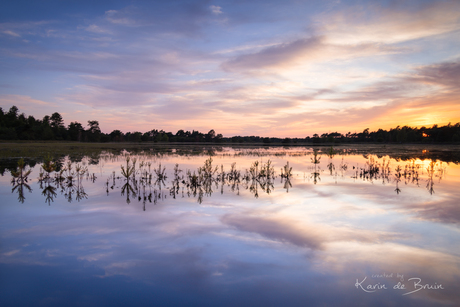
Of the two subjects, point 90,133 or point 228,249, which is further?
point 90,133

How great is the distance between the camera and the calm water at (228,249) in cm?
441

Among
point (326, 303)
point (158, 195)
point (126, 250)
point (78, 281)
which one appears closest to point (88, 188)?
point (158, 195)

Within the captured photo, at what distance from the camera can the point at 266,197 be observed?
1098cm

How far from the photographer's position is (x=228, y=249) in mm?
5996

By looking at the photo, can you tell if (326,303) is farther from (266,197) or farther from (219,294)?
(266,197)

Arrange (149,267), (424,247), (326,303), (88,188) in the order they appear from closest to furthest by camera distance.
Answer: (326,303), (149,267), (424,247), (88,188)

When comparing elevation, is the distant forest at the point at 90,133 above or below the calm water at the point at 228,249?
above

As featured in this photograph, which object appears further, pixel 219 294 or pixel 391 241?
pixel 391 241

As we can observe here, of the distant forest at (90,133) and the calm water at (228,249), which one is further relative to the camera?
the distant forest at (90,133)

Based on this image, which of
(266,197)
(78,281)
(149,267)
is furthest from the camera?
(266,197)

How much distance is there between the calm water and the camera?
441 cm

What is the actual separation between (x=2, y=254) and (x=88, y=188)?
288 inches

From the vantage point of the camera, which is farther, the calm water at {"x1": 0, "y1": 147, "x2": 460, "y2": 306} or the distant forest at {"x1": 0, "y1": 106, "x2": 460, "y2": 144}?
the distant forest at {"x1": 0, "y1": 106, "x2": 460, "y2": 144}

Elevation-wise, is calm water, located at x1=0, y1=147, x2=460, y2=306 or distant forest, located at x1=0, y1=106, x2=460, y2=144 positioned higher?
distant forest, located at x1=0, y1=106, x2=460, y2=144
